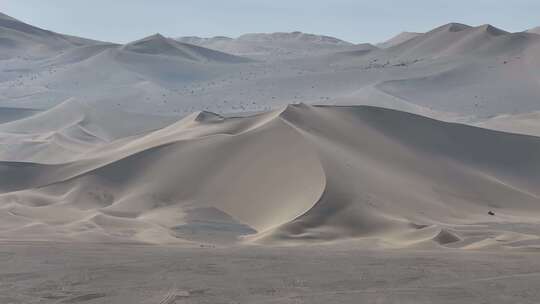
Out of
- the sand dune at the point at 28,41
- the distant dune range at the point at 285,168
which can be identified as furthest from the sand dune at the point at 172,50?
the distant dune range at the point at 285,168

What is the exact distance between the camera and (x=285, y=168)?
22.6 m

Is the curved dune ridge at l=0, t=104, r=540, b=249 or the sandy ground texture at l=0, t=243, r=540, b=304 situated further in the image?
the curved dune ridge at l=0, t=104, r=540, b=249

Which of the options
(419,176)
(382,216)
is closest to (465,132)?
(419,176)

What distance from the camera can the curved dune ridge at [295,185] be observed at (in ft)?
58.4

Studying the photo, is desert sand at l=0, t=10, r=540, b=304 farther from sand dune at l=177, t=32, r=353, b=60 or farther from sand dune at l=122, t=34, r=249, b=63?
sand dune at l=177, t=32, r=353, b=60

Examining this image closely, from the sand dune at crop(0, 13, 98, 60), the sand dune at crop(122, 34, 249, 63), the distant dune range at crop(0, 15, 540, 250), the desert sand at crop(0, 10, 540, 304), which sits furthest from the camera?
the sand dune at crop(0, 13, 98, 60)

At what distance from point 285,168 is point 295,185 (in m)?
1.25

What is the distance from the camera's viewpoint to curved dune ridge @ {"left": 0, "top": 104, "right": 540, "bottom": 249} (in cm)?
1781

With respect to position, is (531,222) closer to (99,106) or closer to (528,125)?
(528,125)

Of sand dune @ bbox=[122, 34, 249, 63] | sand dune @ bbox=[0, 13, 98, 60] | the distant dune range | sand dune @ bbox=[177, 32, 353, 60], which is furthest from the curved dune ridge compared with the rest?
sand dune @ bbox=[177, 32, 353, 60]

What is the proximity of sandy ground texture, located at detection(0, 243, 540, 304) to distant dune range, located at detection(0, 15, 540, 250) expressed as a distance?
2.76m

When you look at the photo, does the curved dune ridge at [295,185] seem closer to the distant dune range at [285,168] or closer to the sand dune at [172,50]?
the distant dune range at [285,168]

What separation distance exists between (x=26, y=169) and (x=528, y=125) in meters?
20.6

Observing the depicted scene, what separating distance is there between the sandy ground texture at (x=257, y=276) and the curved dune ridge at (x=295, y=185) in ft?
9.59
